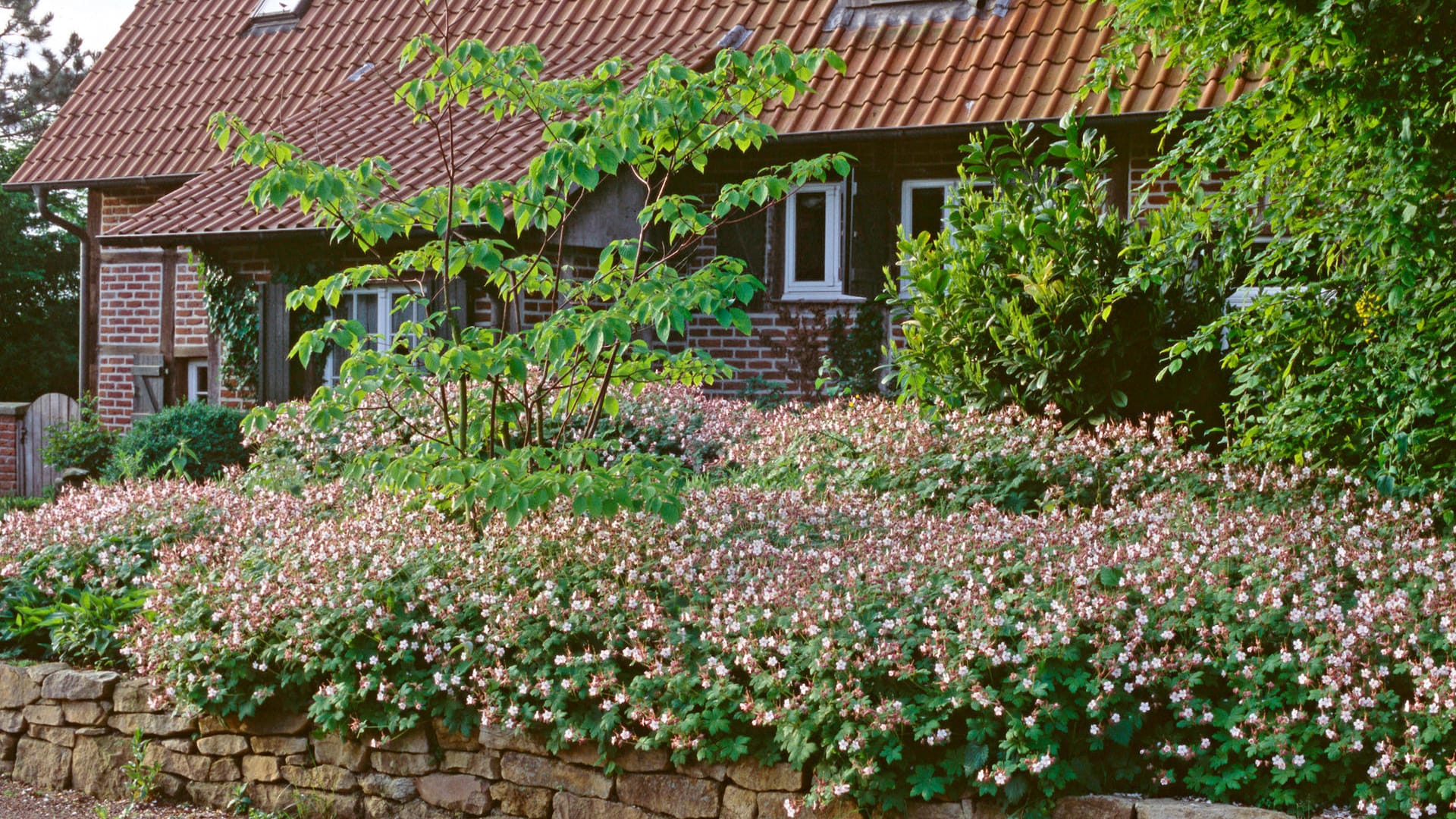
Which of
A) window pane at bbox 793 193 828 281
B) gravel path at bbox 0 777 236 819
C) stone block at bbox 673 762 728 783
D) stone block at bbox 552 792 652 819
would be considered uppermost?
window pane at bbox 793 193 828 281

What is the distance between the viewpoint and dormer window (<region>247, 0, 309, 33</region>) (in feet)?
49.5

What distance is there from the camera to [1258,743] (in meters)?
3.74

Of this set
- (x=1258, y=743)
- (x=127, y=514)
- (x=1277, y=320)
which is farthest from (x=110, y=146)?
(x=1258, y=743)

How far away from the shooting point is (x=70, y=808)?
16.7 feet

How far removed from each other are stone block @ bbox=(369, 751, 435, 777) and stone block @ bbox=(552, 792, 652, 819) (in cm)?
52

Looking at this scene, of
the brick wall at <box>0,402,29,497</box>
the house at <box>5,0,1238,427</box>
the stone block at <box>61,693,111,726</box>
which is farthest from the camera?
the brick wall at <box>0,402,29,497</box>

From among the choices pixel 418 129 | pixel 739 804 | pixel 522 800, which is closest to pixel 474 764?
pixel 522 800

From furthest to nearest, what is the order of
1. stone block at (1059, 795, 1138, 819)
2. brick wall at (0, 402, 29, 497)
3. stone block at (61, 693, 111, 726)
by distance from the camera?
1. brick wall at (0, 402, 29, 497)
2. stone block at (61, 693, 111, 726)
3. stone block at (1059, 795, 1138, 819)

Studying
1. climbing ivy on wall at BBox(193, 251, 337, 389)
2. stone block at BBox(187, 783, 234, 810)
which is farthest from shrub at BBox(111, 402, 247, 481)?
stone block at BBox(187, 783, 234, 810)

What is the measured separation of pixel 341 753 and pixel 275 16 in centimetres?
1252

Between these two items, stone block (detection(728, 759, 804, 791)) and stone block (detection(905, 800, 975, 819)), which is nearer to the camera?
stone block (detection(905, 800, 975, 819))

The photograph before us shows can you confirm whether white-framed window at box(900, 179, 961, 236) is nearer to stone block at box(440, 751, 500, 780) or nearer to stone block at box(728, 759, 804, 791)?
stone block at box(440, 751, 500, 780)

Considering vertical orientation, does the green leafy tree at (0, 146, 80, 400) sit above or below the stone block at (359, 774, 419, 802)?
above

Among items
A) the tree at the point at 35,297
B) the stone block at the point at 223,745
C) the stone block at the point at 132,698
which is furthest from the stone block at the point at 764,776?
the tree at the point at 35,297
